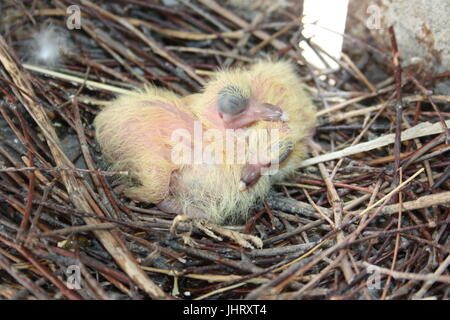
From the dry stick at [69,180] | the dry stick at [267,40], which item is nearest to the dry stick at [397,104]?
the dry stick at [267,40]

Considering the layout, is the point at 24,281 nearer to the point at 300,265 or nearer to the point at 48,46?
the point at 300,265

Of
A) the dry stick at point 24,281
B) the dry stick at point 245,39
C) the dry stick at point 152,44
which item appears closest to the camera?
the dry stick at point 24,281

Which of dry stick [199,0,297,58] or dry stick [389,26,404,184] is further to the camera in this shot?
dry stick [199,0,297,58]

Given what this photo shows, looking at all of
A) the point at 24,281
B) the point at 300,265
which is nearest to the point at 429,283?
the point at 300,265

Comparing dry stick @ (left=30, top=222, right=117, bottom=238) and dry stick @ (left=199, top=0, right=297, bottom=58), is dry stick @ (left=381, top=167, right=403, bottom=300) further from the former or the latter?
dry stick @ (left=199, top=0, right=297, bottom=58)

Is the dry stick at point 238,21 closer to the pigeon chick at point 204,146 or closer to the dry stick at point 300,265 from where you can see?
the pigeon chick at point 204,146

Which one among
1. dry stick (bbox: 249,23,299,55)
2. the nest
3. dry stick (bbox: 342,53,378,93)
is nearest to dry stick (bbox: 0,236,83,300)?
the nest

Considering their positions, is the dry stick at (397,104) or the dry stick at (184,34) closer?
the dry stick at (397,104)
